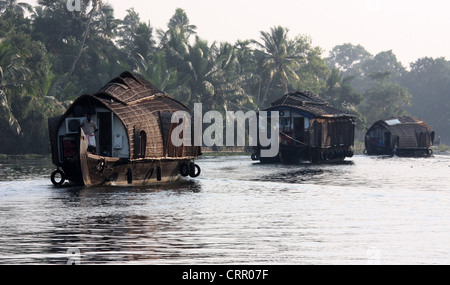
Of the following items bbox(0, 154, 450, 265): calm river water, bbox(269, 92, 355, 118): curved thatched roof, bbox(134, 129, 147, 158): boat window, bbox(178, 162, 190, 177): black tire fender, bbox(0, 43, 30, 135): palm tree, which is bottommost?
bbox(0, 154, 450, 265): calm river water

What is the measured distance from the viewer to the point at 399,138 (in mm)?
52281

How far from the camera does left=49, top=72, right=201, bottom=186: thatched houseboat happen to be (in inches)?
805

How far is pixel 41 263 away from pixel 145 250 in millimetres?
1660

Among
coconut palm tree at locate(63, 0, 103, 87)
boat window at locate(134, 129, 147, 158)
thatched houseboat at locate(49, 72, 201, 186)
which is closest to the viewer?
thatched houseboat at locate(49, 72, 201, 186)

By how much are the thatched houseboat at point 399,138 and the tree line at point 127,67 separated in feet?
32.2

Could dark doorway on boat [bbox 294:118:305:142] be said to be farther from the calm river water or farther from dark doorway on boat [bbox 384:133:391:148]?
dark doorway on boat [bbox 384:133:391:148]

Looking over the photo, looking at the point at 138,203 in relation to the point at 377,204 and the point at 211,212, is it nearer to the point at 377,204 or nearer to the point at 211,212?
the point at 211,212

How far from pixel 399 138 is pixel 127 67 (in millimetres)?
20979

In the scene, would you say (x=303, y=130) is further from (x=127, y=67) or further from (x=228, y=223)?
(x=228, y=223)

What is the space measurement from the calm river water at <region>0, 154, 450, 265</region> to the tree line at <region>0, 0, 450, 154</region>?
19.7 metres

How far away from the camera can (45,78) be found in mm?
46250

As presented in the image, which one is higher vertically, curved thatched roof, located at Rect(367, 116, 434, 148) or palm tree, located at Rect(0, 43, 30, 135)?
palm tree, located at Rect(0, 43, 30, 135)

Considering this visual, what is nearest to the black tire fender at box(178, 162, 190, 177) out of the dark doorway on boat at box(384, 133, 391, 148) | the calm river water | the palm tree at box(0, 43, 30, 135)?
the calm river water

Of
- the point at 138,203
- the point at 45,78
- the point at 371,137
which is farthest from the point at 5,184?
the point at 371,137
